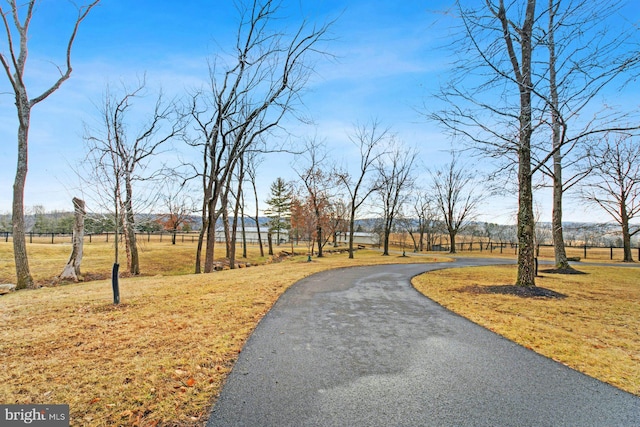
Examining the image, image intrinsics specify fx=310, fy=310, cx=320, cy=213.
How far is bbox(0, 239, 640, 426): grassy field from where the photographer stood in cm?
291

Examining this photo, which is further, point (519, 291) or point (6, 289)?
point (6, 289)

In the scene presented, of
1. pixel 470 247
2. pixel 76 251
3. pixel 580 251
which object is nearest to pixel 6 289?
pixel 76 251

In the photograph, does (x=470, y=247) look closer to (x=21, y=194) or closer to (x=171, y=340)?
(x=171, y=340)

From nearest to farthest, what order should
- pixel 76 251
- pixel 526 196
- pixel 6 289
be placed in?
pixel 526 196, pixel 6 289, pixel 76 251

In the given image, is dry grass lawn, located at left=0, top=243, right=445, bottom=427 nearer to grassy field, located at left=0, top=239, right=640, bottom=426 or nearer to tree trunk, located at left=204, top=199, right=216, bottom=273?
grassy field, located at left=0, top=239, right=640, bottom=426

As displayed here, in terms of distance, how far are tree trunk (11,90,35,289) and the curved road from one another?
10.1 meters

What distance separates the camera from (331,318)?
584cm

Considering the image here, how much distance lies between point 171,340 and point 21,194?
32.6 ft

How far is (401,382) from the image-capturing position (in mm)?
3289

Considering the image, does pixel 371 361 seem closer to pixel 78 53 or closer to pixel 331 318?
pixel 331 318

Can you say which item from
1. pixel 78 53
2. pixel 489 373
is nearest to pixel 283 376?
pixel 489 373

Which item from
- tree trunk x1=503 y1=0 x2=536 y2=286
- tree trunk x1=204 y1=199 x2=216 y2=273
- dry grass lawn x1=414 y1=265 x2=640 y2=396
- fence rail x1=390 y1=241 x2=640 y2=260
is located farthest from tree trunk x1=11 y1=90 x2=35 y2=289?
fence rail x1=390 y1=241 x2=640 y2=260

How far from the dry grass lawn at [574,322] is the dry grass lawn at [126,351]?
4199 millimetres

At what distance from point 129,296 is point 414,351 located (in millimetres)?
6878
